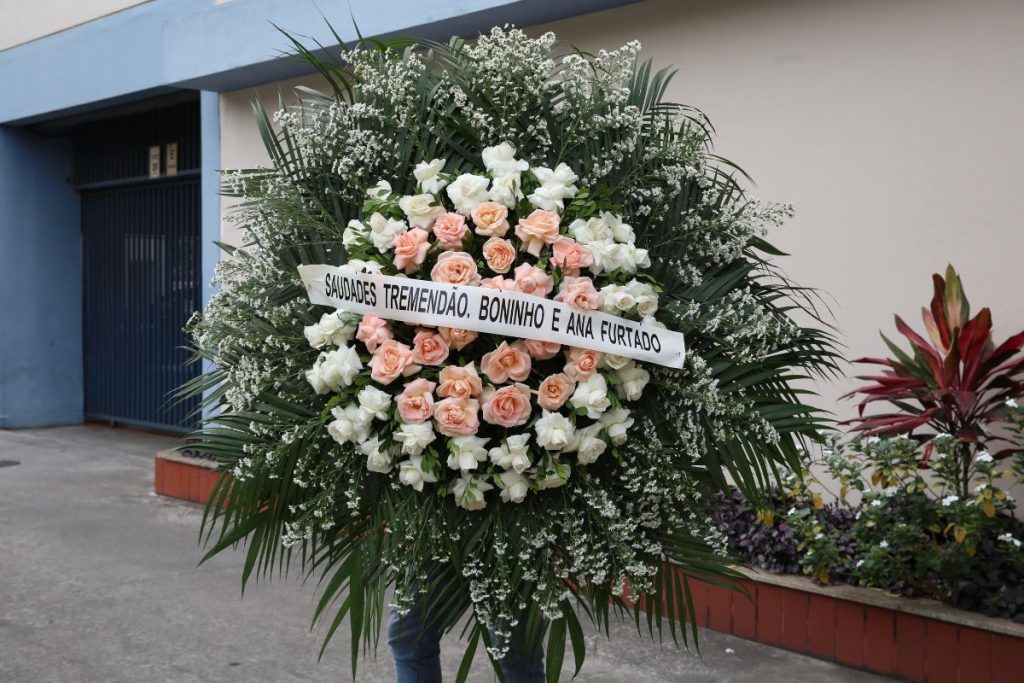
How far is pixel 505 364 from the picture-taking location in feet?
6.82

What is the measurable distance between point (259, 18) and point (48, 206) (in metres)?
4.86

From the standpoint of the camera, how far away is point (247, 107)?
27.6ft

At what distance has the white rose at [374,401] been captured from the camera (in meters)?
2.06

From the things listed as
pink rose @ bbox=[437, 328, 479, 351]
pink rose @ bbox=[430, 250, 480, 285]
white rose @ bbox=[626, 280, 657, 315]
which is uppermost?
pink rose @ bbox=[430, 250, 480, 285]

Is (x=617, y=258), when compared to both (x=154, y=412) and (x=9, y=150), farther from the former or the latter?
(x=9, y=150)

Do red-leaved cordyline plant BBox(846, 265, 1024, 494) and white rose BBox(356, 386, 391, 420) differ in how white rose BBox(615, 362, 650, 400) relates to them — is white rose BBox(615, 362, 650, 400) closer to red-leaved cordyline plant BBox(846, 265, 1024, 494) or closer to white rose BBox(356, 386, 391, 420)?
white rose BBox(356, 386, 391, 420)

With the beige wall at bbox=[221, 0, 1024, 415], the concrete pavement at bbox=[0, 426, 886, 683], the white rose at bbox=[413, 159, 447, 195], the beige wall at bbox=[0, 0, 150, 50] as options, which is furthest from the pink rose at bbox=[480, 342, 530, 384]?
the beige wall at bbox=[0, 0, 150, 50]

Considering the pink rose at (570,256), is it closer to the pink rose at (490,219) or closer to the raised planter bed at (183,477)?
the pink rose at (490,219)

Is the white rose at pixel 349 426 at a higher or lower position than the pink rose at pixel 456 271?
lower

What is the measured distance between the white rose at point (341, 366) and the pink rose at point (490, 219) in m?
0.34

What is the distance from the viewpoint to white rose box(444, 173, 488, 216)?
214 cm

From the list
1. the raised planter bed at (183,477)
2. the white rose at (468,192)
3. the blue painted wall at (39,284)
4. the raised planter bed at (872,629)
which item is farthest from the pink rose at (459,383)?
the blue painted wall at (39,284)

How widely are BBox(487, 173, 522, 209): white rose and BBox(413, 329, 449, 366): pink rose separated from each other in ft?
1.00

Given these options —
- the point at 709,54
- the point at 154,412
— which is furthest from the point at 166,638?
the point at 154,412
